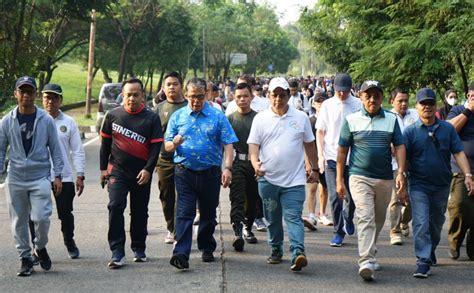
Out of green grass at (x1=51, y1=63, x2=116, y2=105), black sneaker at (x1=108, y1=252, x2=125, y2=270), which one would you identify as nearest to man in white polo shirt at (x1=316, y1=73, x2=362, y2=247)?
black sneaker at (x1=108, y1=252, x2=125, y2=270)

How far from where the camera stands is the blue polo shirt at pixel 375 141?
764cm

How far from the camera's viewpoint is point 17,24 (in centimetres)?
2198

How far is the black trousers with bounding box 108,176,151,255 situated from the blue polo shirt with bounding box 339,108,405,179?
79.6 inches

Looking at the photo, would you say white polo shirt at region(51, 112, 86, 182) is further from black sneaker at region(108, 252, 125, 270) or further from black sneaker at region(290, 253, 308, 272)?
black sneaker at region(290, 253, 308, 272)

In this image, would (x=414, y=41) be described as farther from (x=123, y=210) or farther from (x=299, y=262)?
(x=123, y=210)

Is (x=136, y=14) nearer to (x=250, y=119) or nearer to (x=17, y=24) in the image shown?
(x=17, y=24)

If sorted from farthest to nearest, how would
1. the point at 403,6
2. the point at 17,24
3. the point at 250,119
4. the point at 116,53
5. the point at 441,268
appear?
the point at 116,53
the point at 17,24
the point at 403,6
the point at 250,119
the point at 441,268

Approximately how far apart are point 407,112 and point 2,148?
4538 millimetres

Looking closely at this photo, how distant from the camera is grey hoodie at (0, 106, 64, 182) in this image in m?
7.58

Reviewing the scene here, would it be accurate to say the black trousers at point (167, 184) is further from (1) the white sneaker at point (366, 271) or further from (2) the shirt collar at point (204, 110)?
(1) the white sneaker at point (366, 271)

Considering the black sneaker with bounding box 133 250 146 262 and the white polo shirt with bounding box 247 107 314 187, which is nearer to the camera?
the white polo shirt with bounding box 247 107 314 187

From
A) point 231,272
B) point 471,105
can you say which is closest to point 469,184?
point 471,105

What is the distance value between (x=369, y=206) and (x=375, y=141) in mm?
585

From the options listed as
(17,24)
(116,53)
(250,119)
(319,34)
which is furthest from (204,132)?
(116,53)
